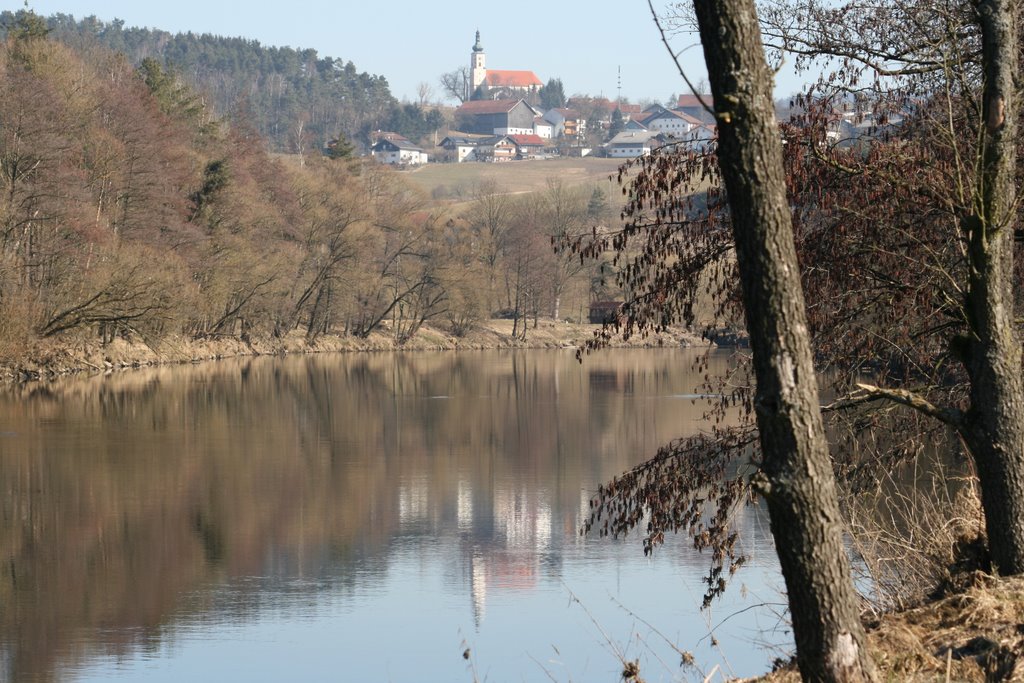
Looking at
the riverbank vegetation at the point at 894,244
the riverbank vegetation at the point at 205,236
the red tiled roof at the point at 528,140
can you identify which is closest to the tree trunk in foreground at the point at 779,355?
the riverbank vegetation at the point at 894,244

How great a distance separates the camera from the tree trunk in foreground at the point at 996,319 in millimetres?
8688

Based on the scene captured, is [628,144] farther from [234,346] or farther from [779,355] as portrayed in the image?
[779,355]

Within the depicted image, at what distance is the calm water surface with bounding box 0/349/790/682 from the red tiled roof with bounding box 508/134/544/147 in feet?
490

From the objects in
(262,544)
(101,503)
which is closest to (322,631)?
(262,544)

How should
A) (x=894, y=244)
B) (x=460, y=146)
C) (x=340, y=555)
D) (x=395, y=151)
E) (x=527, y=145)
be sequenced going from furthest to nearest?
(x=527, y=145), (x=460, y=146), (x=395, y=151), (x=340, y=555), (x=894, y=244)

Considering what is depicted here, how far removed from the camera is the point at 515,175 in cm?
13338

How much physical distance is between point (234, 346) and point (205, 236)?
708 cm

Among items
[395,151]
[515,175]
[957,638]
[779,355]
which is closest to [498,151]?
[395,151]

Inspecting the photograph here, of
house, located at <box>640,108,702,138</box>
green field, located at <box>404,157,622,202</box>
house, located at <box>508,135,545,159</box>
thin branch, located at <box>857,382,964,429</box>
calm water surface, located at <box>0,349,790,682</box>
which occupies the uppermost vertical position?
house, located at <box>640,108,702,138</box>

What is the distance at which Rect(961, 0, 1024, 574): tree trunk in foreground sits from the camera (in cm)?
869

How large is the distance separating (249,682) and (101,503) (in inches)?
381

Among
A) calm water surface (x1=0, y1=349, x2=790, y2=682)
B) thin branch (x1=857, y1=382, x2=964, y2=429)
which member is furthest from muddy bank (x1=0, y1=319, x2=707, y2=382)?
thin branch (x1=857, y1=382, x2=964, y2=429)

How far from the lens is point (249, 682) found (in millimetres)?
12852

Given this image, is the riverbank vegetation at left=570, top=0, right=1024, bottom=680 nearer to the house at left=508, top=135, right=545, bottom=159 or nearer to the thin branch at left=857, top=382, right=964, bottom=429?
the thin branch at left=857, top=382, right=964, bottom=429
